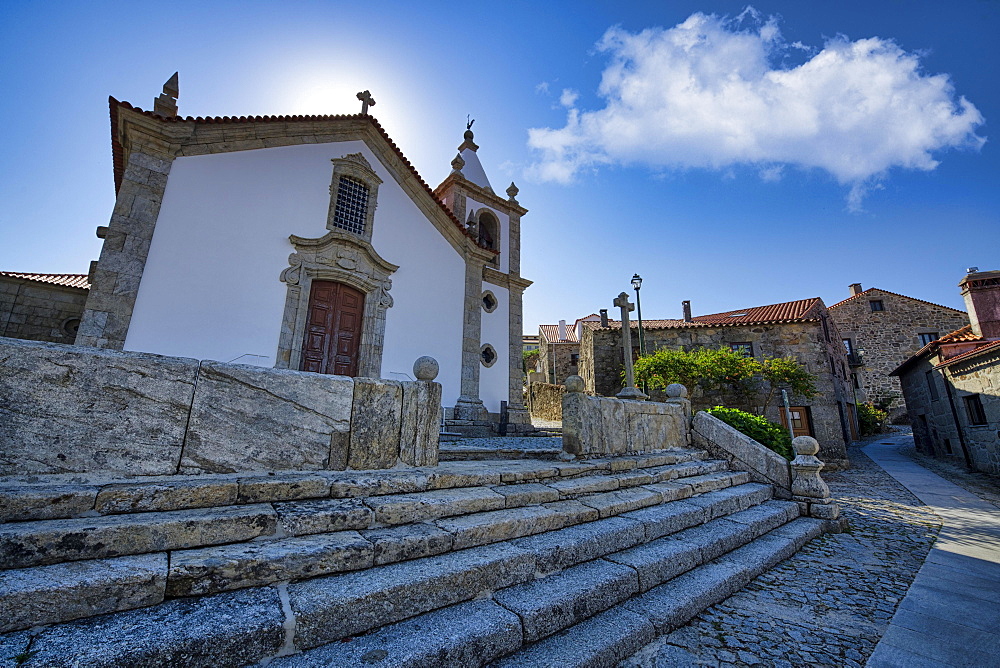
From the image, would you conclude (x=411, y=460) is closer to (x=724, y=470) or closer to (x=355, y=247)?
(x=724, y=470)

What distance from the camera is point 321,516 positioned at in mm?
2379

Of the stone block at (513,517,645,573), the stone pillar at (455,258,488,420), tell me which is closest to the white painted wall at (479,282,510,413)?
the stone pillar at (455,258,488,420)

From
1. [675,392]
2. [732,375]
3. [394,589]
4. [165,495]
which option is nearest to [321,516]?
[394,589]

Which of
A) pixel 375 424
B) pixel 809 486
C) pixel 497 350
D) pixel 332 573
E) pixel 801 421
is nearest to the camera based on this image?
pixel 332 573

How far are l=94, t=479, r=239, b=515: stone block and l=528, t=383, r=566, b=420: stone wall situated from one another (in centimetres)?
1710

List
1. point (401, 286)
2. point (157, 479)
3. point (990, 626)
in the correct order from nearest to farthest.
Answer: point (157, 479) < point (990, 626) < point (401, 286)

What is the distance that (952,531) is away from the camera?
521 centimetres

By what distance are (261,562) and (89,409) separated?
57.8 inches

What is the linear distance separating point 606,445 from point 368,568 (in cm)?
355

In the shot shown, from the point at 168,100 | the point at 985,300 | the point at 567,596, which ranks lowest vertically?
the point at 567,596

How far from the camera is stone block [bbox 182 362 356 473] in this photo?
8.68 ft

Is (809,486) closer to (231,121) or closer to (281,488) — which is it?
(281,488)

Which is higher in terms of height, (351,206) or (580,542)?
(351,206)

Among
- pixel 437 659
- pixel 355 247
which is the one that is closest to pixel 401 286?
pixel 355 247
